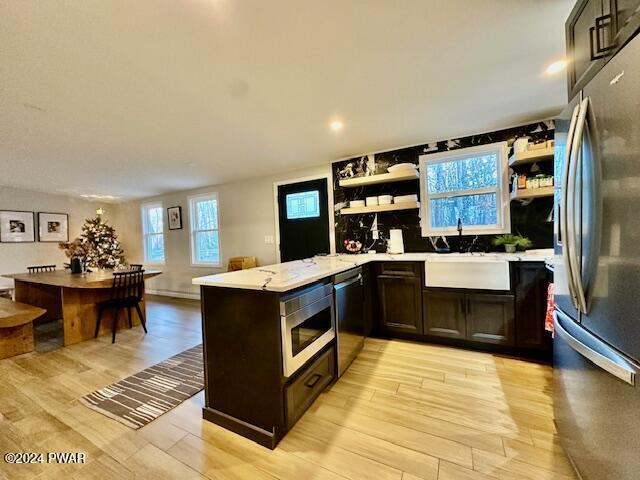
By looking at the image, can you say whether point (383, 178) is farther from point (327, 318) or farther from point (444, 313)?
point (327, 318)

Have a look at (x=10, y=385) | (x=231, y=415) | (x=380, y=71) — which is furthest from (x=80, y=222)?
(x=380, y=71)

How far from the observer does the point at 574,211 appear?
1106 millimetres

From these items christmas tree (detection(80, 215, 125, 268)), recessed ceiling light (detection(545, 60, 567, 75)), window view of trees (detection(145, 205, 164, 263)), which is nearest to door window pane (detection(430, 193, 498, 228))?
recessed ceiling light (detection(545, 60, 567, 75))

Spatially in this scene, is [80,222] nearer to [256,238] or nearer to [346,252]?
[256,238]

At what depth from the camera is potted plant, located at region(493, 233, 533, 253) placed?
2.77 metres

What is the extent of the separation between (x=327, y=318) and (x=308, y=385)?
46 centimetres

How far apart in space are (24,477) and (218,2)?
2557 mm

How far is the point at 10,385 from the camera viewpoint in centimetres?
218

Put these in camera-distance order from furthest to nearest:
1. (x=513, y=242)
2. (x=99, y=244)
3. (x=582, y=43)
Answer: (x=99, y=244) < (x=513, y=242) < (x=582, y=43)

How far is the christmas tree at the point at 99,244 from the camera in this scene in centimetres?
563

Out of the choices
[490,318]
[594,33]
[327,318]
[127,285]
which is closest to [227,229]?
[127,285]

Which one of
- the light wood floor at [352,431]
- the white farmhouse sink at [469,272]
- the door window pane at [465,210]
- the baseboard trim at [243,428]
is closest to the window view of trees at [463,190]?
the door window pane at [465,210]

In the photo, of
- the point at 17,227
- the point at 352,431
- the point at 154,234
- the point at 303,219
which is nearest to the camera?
the point at 352,431

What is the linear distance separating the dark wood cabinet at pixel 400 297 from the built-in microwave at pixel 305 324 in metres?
1.11
